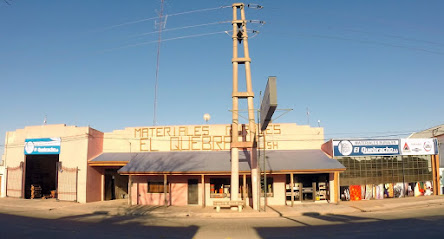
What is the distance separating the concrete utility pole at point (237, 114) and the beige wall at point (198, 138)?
3.43 metres

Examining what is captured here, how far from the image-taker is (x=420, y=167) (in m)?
25.5

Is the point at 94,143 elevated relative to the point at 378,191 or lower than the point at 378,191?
elevated

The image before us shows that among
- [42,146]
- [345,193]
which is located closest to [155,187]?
[42,146]

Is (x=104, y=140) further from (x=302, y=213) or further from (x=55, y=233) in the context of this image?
(x=302, y=213)

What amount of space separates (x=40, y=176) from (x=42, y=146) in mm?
4362

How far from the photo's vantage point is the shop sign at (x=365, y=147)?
78.4 ft

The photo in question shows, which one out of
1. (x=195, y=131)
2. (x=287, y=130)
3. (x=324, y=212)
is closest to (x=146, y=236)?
(x=324, y=212)

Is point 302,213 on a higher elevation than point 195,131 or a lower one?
lower

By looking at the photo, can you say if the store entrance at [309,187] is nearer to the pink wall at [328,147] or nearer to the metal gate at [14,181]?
the pink wall at [328,147]

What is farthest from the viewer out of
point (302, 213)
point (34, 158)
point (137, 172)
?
point (34, 158)

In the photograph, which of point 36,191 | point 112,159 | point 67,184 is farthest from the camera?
point 36,191

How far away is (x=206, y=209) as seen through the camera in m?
20.9

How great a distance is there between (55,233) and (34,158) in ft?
60.1

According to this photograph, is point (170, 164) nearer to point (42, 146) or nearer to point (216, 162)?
point (216, 162)
